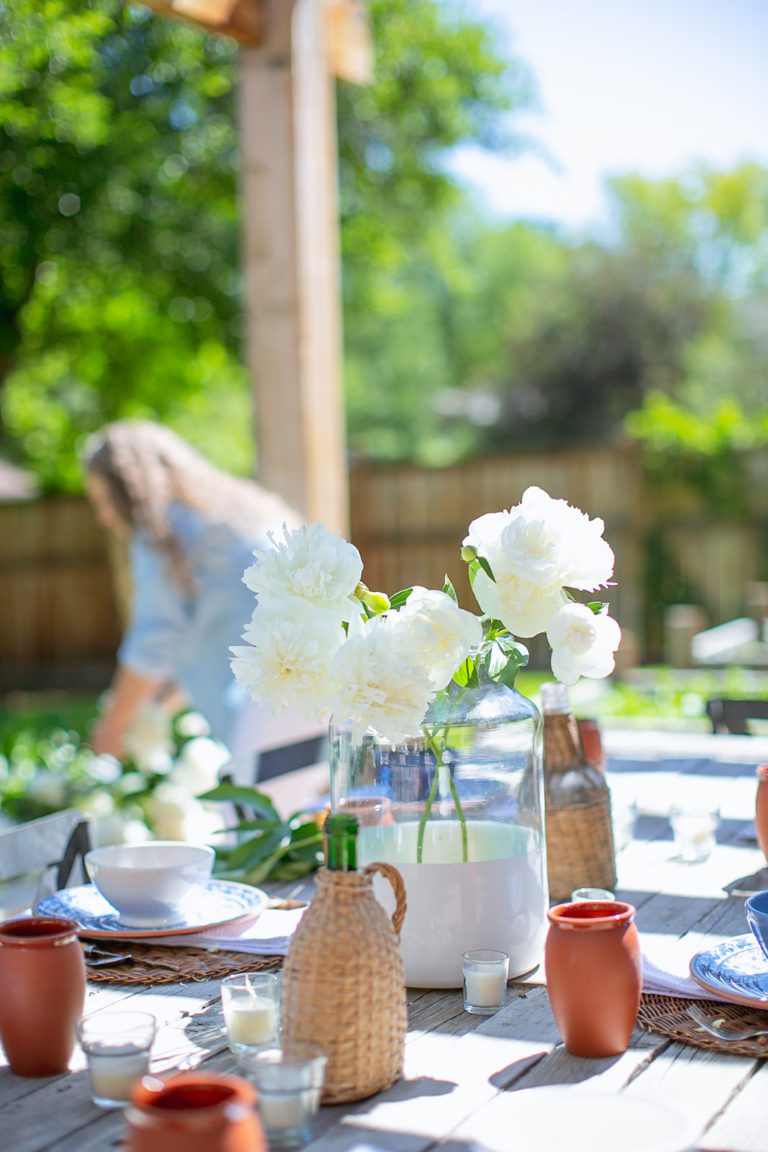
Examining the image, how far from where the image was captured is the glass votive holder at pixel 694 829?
1.84 metres

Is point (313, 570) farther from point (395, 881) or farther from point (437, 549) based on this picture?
point (437, 549)

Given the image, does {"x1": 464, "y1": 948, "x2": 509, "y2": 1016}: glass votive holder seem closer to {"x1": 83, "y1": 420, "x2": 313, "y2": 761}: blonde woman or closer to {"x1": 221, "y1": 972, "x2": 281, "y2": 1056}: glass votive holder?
{"x1": 221, "y1": 972, "x2": 281, "y2": 1056}: glass votive holder

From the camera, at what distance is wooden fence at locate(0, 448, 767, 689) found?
858 cm

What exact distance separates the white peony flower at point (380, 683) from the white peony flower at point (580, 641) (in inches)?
5.9

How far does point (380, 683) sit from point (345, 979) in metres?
Answer: 0.24

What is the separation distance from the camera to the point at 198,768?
2281 millimetres

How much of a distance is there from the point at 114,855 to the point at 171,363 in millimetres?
8467

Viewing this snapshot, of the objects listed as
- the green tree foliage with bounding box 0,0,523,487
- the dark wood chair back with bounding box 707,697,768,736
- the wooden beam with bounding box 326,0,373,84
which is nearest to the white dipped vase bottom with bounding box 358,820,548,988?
the dark wood chair back with bounding box 707,697,768,736

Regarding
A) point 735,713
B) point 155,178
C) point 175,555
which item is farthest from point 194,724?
point 155,178

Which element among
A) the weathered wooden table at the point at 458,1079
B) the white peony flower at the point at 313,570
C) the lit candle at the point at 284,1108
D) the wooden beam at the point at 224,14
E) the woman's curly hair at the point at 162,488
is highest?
the wooden beam at the point at 224,14

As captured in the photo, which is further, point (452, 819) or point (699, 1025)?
point (452, 819)

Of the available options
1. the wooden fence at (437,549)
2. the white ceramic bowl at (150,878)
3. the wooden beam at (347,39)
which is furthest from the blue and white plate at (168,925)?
the wooden fence at (437,549)

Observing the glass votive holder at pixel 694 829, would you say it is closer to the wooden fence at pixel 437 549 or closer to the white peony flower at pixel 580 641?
the white peony flower at pixel 580 641

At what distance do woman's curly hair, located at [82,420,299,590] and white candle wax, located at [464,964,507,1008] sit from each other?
174 centimetres
